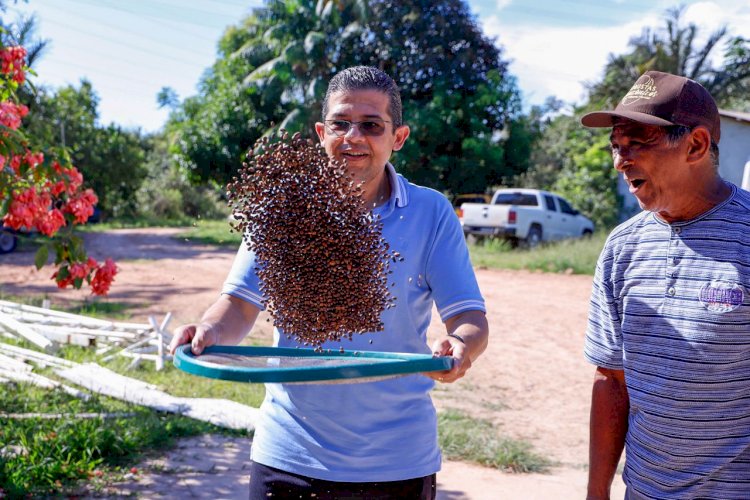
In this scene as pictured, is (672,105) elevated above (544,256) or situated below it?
above

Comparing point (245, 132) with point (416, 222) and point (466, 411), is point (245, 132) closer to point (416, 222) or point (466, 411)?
point (466, 411)

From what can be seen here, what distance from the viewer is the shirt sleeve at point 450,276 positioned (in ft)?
6.94

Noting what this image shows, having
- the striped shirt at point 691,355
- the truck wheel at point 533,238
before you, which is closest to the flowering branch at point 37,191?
the striped shirt at point 691,355

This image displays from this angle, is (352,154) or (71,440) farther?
(71,440)

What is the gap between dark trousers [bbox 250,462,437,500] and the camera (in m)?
2.11

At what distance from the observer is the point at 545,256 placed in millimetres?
16797

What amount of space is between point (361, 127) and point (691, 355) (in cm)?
116

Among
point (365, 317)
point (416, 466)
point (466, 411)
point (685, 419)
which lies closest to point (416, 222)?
point (365, 317)

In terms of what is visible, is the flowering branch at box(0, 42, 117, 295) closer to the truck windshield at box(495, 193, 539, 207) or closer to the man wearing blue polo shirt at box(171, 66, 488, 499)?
the man wearing blue polo shirt at box(171, 66, 488, 499)

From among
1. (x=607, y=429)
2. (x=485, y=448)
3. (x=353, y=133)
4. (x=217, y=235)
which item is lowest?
(x=485, y=448)

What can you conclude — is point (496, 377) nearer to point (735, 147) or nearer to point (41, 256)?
point (41, 256)

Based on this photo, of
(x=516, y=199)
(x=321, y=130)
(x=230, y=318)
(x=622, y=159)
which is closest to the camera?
(x=321, y=130)

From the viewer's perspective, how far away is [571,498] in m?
4.92

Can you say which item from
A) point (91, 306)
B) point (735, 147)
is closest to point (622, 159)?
point (91, 306)
